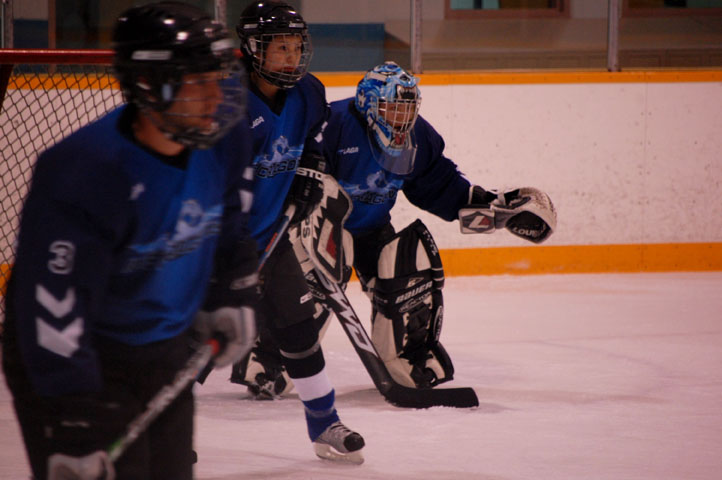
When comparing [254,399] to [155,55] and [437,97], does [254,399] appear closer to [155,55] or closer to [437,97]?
[155,55]

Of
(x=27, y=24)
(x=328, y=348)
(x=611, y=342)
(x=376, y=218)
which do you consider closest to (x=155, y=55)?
(x=376, y=218)

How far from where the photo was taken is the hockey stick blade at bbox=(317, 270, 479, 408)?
2834 mm

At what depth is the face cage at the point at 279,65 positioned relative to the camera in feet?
7.75

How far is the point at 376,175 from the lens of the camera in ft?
9.67

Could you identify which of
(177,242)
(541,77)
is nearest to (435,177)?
(177,242)

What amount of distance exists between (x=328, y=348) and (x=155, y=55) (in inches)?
104

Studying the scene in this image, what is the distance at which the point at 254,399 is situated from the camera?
9.77 ft

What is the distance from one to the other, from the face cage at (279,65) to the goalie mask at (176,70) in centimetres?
115

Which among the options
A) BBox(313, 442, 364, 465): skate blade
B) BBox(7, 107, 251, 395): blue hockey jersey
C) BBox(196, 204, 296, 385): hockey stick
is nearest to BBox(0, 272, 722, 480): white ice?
BBox(313, 442, 364, 465): skate blade

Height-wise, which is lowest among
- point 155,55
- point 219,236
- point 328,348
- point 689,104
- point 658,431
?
point 328,348

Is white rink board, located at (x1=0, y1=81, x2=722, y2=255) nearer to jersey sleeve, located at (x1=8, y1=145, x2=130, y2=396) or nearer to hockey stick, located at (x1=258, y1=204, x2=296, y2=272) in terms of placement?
hockey stick, located at (x1=258, y1=204, x2=296, y2=272)

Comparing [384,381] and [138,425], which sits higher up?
[138,425]

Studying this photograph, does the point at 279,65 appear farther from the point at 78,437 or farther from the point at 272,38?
the point at 78,437

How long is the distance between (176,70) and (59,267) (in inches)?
11.5
